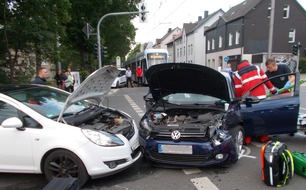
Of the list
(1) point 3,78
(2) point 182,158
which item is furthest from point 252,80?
(1) point 3,78

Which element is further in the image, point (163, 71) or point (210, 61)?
point (210, 61)

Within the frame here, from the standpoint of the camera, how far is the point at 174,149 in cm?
423

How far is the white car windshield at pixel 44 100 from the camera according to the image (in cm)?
412

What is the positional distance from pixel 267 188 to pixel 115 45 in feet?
111

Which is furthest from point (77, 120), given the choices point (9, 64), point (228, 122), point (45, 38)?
point (9, 64)

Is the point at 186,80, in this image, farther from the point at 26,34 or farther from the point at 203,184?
the point at 26,34

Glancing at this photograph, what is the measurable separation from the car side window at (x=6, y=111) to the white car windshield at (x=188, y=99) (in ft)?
9.56

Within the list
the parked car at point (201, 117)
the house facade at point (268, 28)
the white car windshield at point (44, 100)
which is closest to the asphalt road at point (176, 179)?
the parked car at point (201, 117)

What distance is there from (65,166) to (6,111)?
1211mm

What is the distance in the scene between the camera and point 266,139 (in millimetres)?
5965

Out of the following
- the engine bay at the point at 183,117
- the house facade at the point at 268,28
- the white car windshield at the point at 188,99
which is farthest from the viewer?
the house facade at the point at 268,28

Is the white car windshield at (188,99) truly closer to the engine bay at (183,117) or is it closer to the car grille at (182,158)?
the engine bay at (183,117)

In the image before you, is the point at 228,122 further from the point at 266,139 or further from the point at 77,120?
the point at 77,120

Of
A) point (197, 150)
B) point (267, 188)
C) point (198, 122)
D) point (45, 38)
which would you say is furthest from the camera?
point (45, 38)
